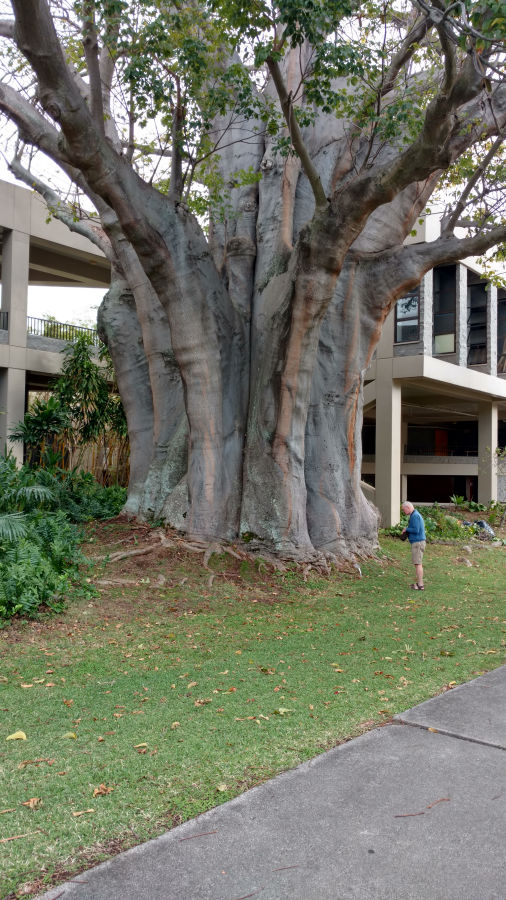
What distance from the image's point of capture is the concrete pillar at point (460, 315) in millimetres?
20562

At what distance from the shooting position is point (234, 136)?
12227mm

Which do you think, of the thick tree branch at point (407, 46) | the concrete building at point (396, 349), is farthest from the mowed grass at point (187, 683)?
the concrete building at point (396, 349)

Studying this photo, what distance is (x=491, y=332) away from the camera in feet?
73.9

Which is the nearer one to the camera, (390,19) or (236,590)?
(236,590)

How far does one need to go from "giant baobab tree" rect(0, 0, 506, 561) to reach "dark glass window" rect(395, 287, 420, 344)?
545 centimetres

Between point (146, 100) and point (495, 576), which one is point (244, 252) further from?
point (495, 576)

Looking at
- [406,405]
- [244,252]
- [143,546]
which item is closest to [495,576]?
[143,546]

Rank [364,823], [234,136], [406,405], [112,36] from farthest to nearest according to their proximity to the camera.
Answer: [406,405], [234,136], [112,36], [364,823]

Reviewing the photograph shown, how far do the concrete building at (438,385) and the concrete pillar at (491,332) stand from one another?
0.10 ft

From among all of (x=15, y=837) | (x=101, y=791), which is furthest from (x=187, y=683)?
(x=15, y=837)

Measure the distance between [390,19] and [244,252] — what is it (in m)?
3.84

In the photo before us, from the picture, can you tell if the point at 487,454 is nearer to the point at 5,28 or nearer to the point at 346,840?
the point at 5,28

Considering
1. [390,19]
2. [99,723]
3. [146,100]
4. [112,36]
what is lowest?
[99,723]

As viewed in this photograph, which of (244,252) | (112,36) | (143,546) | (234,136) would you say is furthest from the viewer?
(234,136)
